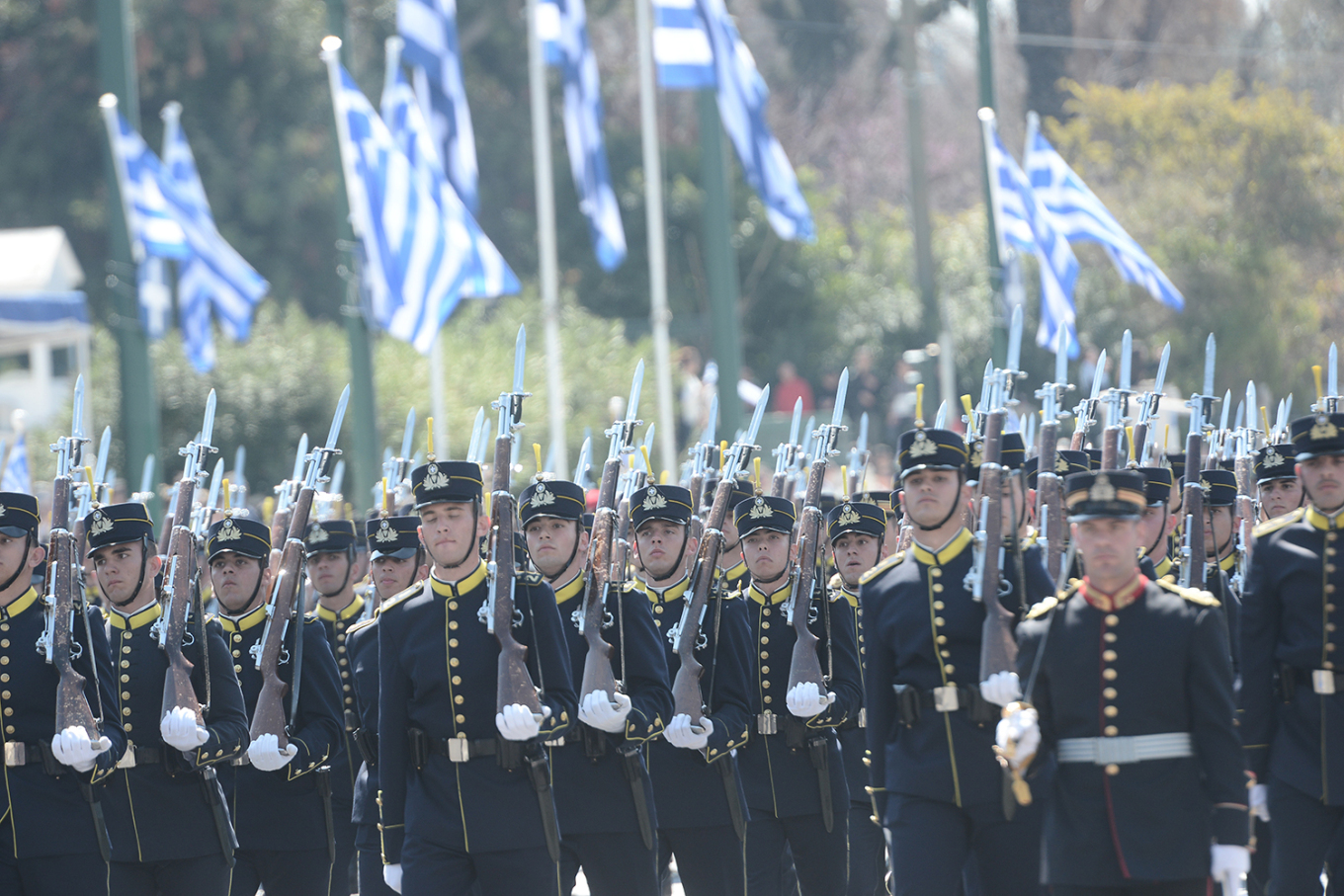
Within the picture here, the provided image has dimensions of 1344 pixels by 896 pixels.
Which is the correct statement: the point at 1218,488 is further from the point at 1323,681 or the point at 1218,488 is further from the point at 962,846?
the point at 962,846

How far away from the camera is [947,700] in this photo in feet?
20.1

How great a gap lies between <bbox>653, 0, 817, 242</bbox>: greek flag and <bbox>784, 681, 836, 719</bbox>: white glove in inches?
414

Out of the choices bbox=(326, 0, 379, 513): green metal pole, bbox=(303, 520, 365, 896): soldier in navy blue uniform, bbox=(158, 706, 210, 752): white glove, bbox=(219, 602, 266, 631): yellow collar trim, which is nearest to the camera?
Result: bbox=(158, 706, 210, 752): white glove

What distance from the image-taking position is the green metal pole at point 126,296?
46.7 ft

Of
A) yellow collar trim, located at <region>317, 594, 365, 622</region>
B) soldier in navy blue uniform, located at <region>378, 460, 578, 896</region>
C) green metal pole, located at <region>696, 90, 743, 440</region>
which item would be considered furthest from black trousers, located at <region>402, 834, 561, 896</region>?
green metal pole, located at <region>696, 90, 743, 440</region>

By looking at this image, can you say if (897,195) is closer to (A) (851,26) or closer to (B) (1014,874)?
(A) (851,26)

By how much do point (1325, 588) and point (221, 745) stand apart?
380 cm

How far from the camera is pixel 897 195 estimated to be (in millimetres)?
42406

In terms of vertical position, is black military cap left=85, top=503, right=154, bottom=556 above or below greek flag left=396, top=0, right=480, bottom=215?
below

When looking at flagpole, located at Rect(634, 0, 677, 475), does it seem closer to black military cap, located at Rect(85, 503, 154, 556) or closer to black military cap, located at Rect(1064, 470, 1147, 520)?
black military cap, located at Rect(85, 503, 154, 556)

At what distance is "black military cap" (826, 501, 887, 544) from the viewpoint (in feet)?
27.8

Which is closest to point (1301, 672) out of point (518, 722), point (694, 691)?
point (694, 691)

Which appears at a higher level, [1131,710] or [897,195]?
[897,195]

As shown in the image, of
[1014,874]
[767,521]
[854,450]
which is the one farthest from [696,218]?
[1014,874]
